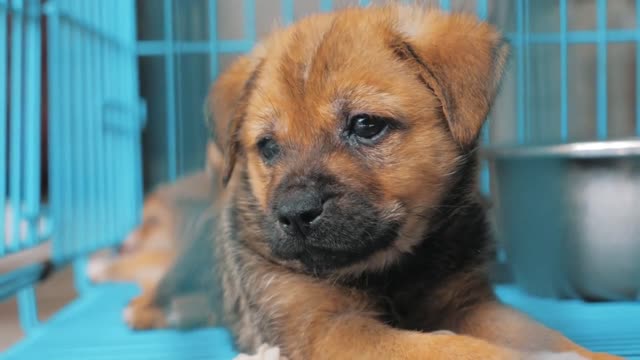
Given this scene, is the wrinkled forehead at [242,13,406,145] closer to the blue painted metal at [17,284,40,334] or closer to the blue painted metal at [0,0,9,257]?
the blue painted metal at [0,0,9,257]

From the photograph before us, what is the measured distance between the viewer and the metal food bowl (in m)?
1.05

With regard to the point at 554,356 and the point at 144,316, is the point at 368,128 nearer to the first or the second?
the point at 554,356

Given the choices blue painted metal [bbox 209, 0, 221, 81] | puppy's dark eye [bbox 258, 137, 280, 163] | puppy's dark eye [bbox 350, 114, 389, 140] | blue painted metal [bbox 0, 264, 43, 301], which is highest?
Result: blue painted metal [bbox 209, 0, 221, 81]

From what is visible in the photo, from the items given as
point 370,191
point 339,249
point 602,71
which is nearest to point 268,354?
point 339,249

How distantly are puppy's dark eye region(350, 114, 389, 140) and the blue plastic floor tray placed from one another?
1.27 feet

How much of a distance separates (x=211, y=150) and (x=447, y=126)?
597mm

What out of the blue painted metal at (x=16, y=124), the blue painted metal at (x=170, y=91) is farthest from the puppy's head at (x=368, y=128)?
the blue painted metal at (x=16, y=124)

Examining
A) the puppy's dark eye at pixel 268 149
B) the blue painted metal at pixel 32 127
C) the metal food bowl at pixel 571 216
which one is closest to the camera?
the metal food bowl at pixel 571 216

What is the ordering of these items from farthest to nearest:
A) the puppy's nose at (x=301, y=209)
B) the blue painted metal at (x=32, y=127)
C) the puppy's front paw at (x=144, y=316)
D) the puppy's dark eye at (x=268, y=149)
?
the blue painted metal at (x=32, y=127) → the puppy's front paw at (x=144, y=316) → the puppy's dark eye at (x=268, y=149) → the puppy's nose at (x=301, y=209)

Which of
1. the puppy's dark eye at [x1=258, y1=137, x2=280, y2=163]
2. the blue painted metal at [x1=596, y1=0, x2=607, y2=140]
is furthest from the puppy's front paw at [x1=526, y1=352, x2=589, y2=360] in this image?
the blue painted metal at [x1=596, y1=0, x2=607, y2=140]

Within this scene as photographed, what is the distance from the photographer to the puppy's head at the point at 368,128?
4.39 feet

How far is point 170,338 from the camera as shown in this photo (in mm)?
1854

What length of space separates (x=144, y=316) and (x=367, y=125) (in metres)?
0.91

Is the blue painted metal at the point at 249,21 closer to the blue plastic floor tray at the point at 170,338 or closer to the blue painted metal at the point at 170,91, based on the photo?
the blue painted metal at the point at 170,91
